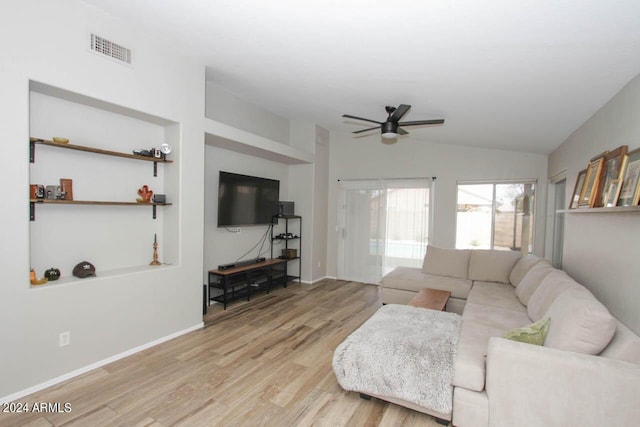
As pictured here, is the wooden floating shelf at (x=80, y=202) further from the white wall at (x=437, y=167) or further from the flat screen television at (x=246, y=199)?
the white wall at (x=437, y=167)

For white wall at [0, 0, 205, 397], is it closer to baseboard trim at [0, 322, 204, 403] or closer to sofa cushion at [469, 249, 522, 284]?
baseboard trim at [0, 322, 204, 403]

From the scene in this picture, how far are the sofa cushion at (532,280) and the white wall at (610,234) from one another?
283 millimetres

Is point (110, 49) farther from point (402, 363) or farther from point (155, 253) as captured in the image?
point (402, 363)

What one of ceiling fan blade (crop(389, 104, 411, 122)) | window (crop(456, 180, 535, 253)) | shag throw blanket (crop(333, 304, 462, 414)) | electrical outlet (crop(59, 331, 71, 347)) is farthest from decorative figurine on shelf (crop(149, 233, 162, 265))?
window (crop(456, 180, 535, 253))

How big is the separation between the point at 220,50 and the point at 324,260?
4293 mm

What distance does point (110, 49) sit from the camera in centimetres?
274

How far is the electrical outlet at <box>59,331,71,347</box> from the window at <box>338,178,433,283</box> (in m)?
4.48

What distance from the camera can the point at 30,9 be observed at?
2279 millimetres

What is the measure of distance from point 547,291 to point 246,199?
12.7 ft

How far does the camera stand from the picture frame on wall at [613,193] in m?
2.10

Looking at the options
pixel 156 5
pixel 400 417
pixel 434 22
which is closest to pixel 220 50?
pixel 156 5

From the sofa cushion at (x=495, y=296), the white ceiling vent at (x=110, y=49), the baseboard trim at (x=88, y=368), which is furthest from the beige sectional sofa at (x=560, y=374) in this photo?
the white ceiling vent at (x=110, y=49)

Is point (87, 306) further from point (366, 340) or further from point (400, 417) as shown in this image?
point (400, 417)

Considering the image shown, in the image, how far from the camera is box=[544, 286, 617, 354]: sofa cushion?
5.77 ft
